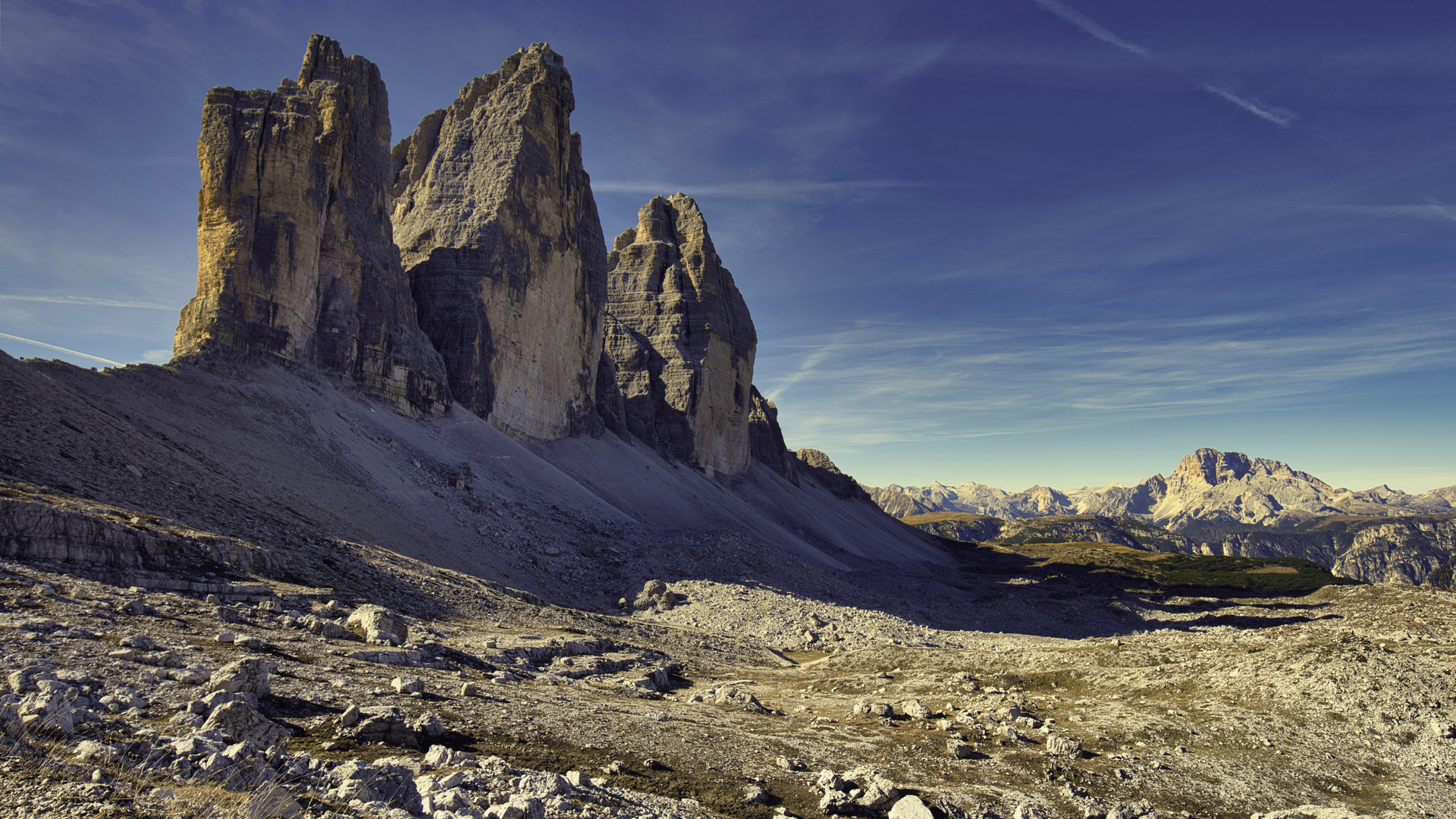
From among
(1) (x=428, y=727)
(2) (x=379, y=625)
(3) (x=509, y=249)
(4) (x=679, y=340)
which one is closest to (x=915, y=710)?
(1) (x=428, y=727)

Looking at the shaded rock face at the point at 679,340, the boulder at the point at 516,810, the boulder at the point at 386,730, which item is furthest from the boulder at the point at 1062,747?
the shaded rock face at the point at 679,340

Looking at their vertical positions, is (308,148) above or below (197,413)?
above

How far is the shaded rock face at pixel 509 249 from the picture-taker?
5134 centimetres

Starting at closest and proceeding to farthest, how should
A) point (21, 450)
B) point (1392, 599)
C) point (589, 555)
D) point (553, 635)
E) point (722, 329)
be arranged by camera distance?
1. point (21, 450)
2. point (553, 635)
3. point (589, 555)
4. point (1392, 599)
5. point (722, 329)

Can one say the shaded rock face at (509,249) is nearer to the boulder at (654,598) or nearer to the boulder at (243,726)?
the boulder at (654,598)

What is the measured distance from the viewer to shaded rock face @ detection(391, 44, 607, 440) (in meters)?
51.3

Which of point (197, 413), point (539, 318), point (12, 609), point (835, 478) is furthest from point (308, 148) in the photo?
point (835, 478)

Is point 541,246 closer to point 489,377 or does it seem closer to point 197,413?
point 489,377

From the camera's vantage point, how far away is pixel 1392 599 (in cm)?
4866

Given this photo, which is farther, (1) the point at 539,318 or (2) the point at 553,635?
(1) the point at 539,318

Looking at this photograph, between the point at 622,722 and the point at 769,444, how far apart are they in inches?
3769

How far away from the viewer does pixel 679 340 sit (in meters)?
82.4

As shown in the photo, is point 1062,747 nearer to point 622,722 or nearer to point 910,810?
point 910,810

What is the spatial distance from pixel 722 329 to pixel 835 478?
1870 inches
